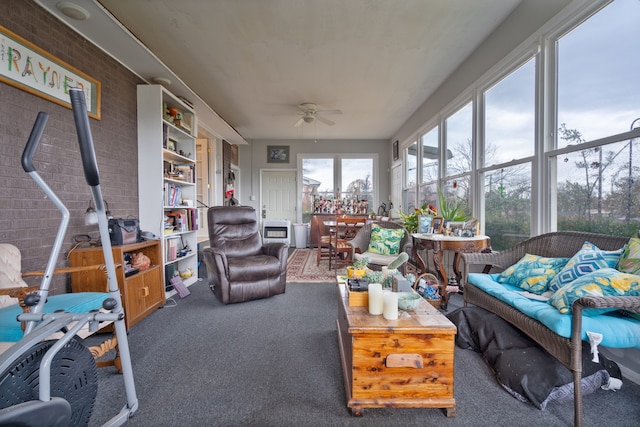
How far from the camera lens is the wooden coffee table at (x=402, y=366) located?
50.6 inches

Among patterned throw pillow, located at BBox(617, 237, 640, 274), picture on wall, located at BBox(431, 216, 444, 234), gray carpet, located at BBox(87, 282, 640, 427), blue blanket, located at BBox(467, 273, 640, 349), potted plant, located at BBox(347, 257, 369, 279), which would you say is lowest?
gray carpet, located at BBox(87, 282, 640, 427)

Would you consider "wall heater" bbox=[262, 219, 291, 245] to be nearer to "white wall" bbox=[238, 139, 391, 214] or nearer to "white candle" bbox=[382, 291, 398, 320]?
"white wall" bbox=[238, 139, 391, 214]

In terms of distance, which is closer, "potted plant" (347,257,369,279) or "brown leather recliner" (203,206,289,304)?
"potted plant" (347,257,369,279)

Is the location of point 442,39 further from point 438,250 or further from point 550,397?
point 550,397

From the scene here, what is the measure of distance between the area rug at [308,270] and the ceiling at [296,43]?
8.88ft

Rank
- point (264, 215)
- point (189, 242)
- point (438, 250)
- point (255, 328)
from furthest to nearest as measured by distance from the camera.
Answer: point (264, 215) → point (189, 242) → point (438, 250) → point (255, 328)

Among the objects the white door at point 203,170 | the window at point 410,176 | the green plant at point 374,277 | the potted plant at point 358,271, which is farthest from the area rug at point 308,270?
the window at point 410,176

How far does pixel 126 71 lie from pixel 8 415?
124 inches

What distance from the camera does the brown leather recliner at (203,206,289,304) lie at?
2.71 meters

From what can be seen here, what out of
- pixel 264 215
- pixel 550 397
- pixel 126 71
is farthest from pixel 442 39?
pixel 264 215

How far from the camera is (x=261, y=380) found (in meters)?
1.57

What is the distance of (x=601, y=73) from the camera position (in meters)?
1.81

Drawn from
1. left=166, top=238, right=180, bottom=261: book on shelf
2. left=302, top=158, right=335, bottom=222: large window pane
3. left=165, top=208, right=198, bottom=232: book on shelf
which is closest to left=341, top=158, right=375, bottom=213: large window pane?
left=302, top=158, right=335, bottom=222: large window pane

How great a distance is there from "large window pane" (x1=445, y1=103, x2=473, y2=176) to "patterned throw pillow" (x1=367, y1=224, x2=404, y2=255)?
115 cm
